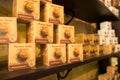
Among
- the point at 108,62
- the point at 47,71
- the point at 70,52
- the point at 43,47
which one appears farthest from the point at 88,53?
the point at 108,62

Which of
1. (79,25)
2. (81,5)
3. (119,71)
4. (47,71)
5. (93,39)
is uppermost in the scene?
(81,5)

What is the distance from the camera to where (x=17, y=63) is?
71 centimetres

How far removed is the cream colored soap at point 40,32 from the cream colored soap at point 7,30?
0.11 m

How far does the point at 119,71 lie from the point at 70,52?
1.55m

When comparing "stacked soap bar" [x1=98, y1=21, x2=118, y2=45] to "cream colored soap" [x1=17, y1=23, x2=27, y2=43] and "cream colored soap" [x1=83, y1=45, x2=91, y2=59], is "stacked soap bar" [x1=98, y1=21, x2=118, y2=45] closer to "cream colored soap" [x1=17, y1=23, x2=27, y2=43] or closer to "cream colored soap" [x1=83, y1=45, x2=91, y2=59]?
"cream colored soap" [x1=83, y1=45, x2=91, y2=59]

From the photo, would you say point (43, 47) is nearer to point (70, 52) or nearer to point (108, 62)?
point (70, 52)

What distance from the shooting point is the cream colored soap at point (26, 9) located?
2.50 feet

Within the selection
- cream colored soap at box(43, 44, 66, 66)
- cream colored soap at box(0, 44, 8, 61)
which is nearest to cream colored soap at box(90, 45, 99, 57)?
cream colored soap at box(43, 44, 66, 66)

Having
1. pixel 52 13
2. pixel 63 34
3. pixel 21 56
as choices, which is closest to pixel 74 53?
pixel 63 34

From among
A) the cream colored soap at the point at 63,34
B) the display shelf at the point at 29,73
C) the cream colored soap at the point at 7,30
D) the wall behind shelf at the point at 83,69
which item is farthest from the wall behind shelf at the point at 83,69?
the cream colored soap at the point at 7,30

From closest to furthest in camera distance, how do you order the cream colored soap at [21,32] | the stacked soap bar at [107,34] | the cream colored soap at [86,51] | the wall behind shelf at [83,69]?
the cream colored soap at [21,32] → the cream colored soap at [86,51] → the wall behind shelf at [83,69] → the stacked soap bar at [107,34]

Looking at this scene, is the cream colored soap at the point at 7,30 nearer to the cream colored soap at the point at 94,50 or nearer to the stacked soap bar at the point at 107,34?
the cream colored soap at the point at 94,50

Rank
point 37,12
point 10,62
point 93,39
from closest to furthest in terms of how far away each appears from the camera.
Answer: point 10,62
point 37,12
point 93,39

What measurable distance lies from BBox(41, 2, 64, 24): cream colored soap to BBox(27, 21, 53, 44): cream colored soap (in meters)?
0.04
